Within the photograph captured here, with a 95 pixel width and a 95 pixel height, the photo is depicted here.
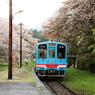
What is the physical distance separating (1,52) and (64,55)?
54.5 feet

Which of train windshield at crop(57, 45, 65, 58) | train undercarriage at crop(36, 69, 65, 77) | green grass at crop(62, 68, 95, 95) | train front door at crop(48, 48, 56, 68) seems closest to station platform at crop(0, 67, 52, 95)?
green grass at crop(62, 68, 95, 95)

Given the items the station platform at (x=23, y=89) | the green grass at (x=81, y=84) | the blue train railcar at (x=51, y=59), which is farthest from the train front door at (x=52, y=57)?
the station platform at (x=23, y=89)

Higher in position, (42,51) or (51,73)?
(42,51)

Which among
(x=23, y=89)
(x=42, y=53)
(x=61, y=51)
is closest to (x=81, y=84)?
(x=61, y=51)

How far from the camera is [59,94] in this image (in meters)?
11.5

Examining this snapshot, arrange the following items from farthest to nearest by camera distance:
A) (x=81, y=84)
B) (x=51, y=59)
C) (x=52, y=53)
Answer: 1. (x=52, y=53)
2. (x=51, y=59)
3. (x=81, y=84)

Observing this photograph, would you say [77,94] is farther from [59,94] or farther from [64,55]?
[64,55]

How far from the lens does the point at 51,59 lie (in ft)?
59.1

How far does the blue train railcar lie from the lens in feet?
58.6

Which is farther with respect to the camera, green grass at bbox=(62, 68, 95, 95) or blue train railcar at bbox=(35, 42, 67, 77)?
blue train railcar at bbox=(35, 42, 67, 77)

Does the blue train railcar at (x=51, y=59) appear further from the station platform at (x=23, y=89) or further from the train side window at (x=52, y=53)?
the station platform at (x=23, y=89)

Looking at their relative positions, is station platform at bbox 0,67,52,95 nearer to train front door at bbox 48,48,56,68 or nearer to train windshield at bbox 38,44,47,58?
train front door at bbox 48,48,56,68

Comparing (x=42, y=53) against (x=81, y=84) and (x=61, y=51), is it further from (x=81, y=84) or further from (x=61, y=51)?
(x=81, y=84)

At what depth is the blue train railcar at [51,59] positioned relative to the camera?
1788cm
